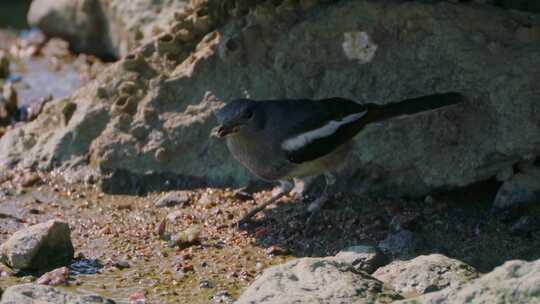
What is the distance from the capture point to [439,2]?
7410 millimetres

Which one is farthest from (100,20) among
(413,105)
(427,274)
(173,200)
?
(427,274)

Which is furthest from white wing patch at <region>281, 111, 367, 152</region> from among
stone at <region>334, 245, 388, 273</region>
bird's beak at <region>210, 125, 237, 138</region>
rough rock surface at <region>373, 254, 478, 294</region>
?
rough rock surface at <region>373, 254, 478, 294</region>

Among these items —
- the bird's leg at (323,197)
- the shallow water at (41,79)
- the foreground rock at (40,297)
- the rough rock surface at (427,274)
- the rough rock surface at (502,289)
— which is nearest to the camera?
the rough rock surface at (502,289)

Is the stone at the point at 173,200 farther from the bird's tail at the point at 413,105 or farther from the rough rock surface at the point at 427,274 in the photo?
the rough rock surface at the point at 427,274

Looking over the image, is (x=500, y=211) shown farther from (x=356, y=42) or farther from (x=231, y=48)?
(x=231, y=48)

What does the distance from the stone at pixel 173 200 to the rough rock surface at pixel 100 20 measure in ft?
8.91

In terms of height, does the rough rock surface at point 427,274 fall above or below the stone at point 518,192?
above

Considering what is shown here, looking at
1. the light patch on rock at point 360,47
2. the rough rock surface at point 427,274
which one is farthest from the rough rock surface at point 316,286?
the light patch on rock at point 360,47

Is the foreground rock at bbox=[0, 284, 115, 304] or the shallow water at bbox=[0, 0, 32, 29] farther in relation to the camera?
the shallow water at bbox=[0, 0, 32, 29]

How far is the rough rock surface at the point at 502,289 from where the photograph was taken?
466cm

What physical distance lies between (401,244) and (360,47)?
1.69 m

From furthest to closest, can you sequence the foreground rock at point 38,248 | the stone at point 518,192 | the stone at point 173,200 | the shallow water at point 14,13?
the shallow water at point 14,13, the stone at point 173,200, the stone at point 518,192, the foreground rock at point 38,248

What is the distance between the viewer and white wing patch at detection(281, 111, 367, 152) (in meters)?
7.05

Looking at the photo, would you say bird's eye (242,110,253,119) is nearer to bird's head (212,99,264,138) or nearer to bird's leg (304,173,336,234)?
bird's head (212,99,264,138)
